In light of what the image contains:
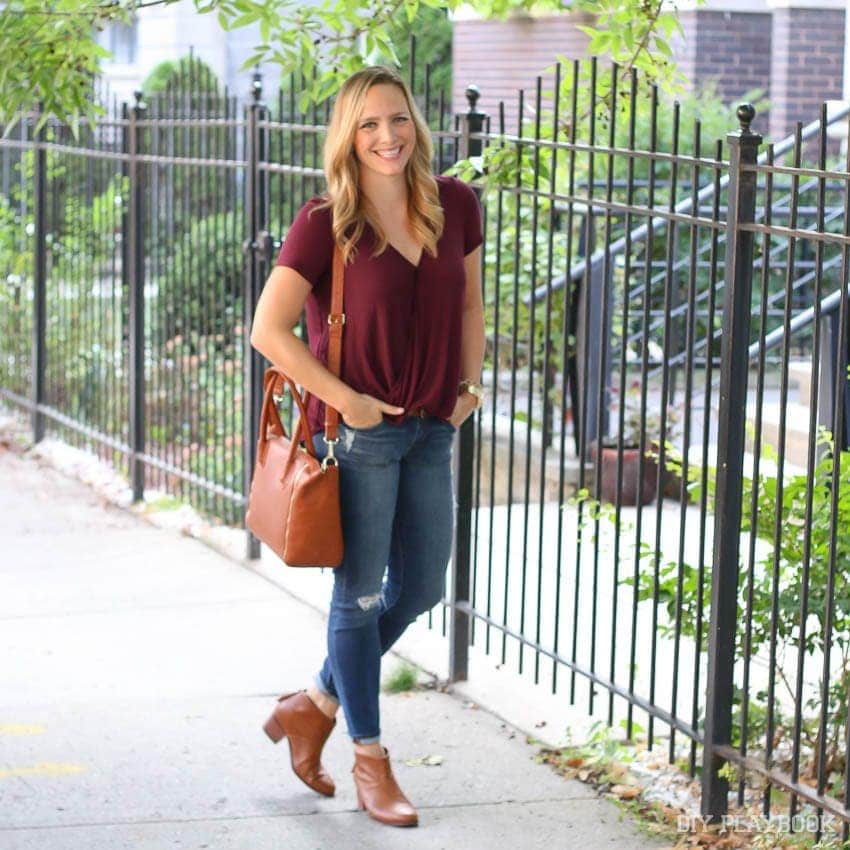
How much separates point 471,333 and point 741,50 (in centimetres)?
1008

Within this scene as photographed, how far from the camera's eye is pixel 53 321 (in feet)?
32.4

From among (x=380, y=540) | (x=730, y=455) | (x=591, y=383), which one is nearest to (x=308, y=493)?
(x=380, y=540)

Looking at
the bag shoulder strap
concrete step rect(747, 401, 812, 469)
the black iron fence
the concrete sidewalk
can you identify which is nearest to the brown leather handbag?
the bag shoulder strap

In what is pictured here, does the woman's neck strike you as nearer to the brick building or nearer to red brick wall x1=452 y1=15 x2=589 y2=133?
the brick building

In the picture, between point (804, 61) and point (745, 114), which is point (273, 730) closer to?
point (745, 114)

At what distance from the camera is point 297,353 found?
400 centimetres

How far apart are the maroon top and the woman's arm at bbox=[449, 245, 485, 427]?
0.13 m

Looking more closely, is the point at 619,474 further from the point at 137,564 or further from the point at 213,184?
the point at 213,184

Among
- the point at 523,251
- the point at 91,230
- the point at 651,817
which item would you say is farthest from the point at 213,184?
the point at 651,817

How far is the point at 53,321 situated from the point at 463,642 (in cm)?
515

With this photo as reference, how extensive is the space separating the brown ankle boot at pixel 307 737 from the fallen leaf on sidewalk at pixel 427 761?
0.36 metres

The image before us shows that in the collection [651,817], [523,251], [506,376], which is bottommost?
[651,817]

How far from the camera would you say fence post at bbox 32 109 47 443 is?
31.9 feet

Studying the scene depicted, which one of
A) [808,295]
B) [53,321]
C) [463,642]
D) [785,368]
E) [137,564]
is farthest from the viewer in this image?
[808,295]
